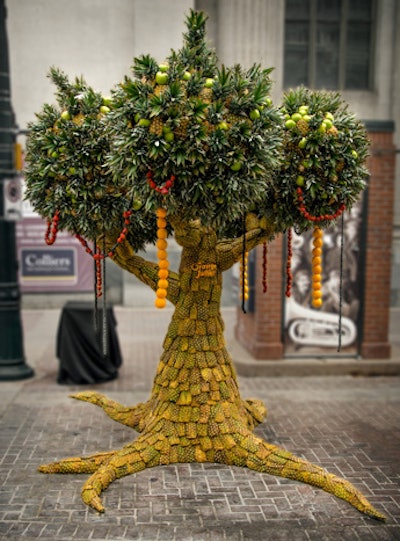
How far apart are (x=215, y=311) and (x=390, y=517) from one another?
234 centimetres

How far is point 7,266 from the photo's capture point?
9.13m

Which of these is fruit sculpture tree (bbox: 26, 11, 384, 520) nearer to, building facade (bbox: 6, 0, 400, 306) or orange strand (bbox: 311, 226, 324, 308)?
orange strand (bbox: 311, 226, 324, 308)

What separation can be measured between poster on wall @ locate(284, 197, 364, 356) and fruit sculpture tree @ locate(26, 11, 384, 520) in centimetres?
299

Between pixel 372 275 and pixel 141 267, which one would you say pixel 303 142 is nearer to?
pixel 141 267

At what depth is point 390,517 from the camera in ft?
16.5

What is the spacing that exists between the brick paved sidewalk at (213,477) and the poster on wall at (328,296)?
0.64m

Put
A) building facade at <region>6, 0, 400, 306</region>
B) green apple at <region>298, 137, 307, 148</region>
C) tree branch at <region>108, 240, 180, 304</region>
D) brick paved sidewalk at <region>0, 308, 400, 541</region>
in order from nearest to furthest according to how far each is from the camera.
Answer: brick paved sidewalk at <region>0, 308, 400, 541</region> < green apple at <region>298, 137, 307, 148</region> < tree branch at <region>108, 240, 180, 304</region> < building facade at <region>6, 0, 400, 306</region>

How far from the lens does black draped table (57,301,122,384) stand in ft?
29.2

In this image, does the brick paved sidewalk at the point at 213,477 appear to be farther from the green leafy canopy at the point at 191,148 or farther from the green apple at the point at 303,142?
the green apple at the point at 303,142

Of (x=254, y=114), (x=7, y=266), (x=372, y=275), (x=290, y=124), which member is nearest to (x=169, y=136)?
(x=254, y=114)

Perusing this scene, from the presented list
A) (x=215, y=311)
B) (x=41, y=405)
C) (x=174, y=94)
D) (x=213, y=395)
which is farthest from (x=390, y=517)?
(x=41, y=405)

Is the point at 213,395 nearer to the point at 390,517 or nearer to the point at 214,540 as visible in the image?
the point at 214,540

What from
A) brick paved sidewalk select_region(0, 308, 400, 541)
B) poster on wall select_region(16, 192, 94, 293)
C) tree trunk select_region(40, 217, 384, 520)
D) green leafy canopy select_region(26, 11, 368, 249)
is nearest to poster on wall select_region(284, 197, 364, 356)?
brick paved sidewalk select_region(0, 308, 400, 541)

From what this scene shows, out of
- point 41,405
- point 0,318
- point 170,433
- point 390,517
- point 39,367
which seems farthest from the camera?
point 39,367
